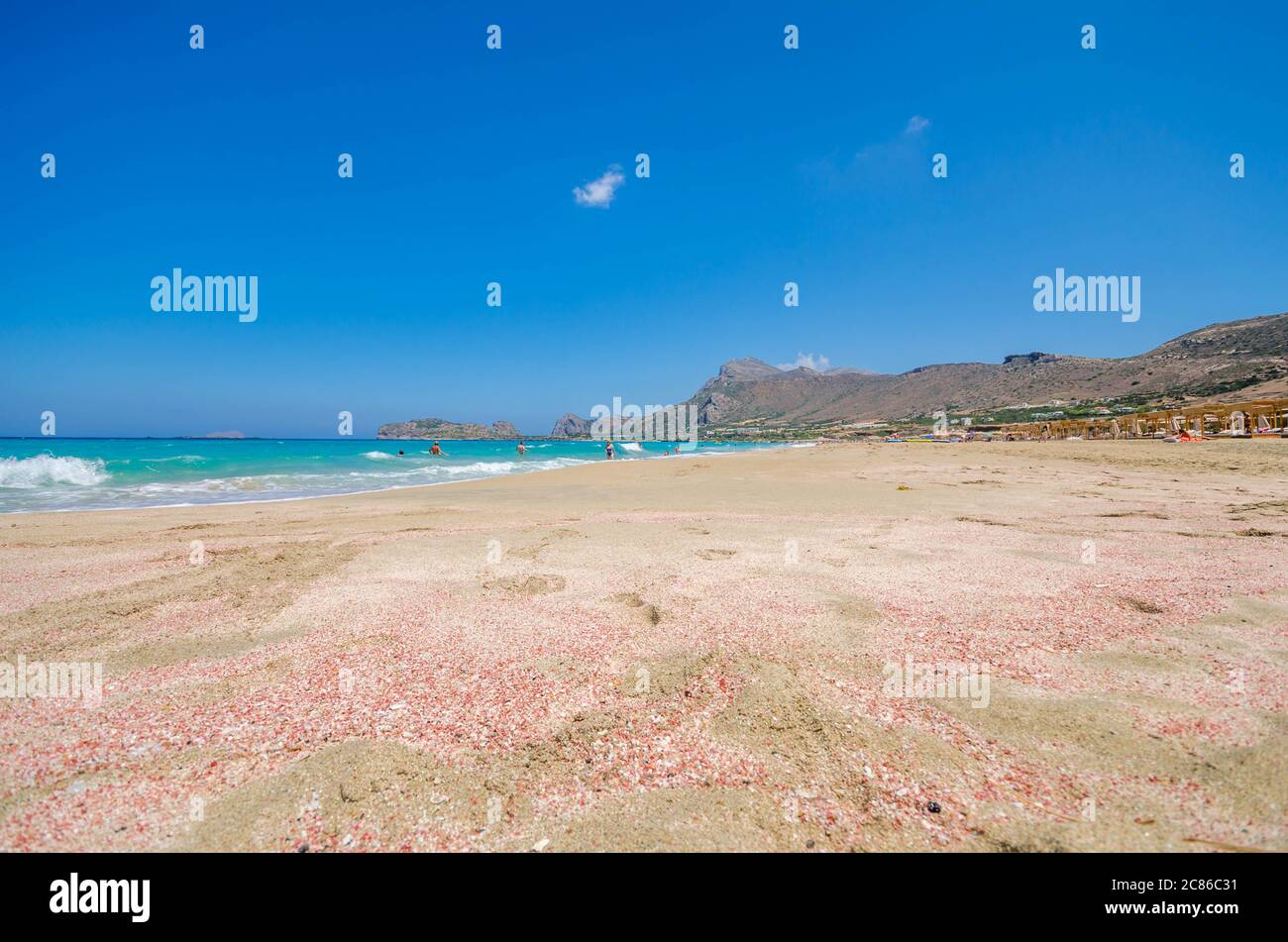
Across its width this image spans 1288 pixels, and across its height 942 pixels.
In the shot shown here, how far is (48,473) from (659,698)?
1443 inches

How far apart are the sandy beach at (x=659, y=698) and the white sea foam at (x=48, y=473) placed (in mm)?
23974

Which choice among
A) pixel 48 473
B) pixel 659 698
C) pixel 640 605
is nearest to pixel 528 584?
pixel 640 605

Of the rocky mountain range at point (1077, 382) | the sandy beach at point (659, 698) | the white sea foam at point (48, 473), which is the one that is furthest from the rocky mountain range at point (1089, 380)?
the white sea foam at point (48, 473)

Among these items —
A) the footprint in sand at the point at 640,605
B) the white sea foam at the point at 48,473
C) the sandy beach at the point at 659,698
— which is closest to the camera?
the sandy beach at the point at 659,698

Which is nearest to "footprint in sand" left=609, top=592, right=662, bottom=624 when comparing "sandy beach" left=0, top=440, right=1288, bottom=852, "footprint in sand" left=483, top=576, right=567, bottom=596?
"sandy beach" left=0, top=440, right=1288, bottom=852

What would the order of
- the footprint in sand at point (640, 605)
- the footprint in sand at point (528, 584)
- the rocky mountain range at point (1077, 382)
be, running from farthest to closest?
the rocky mountain range at point (1077, 382)
the footprint in sand at point (528, 584)
the footprint in sand at point (640, 605)

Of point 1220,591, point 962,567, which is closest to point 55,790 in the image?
point 962,567

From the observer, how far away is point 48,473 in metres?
25.3

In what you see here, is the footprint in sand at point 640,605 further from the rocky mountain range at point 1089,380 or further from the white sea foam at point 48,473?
the rocky mountain range at point 1089,380

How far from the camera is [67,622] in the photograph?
16.7ft

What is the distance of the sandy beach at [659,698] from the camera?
2471 mm

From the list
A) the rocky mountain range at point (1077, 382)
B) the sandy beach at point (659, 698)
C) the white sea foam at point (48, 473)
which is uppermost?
the rocky mountain range at point (1077, 382)

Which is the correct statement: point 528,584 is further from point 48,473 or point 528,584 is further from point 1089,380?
point 1089,380
